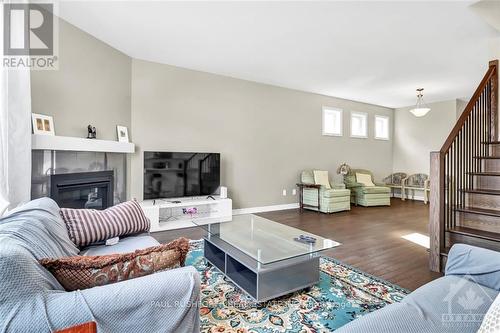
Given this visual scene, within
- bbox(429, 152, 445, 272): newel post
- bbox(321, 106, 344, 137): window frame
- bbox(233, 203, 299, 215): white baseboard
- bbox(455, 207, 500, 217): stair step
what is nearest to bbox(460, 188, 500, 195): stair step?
bbox(455, 207, 500, 217): stair step

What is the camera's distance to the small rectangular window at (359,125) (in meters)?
7.13

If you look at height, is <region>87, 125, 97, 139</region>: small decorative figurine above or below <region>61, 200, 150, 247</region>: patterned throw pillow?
above

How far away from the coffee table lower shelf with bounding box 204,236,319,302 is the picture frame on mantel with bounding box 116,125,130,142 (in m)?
2.48

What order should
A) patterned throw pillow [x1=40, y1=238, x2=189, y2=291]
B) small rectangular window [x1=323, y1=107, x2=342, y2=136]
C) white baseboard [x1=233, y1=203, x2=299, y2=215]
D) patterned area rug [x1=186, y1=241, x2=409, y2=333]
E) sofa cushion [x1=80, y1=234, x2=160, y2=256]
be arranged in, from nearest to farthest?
patterned throw pillow [x1=40, y1=238, x2=189, y2=291]
patterned area rug [x1=186, y1=241, x2=409, y2=333]
sofa cushion [x1=80, y1=234, x2=160, y2=256]
white baseboard [x1=233, y1=203, x2=299, y2=215]
small rectangular window [x1=323, y1=107, x2=342, y2=136]

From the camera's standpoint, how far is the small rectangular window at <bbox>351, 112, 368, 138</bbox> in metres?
7.13

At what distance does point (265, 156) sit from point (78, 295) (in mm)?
4702

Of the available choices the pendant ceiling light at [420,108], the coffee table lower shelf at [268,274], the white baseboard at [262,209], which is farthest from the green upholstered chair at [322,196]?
the coffee table lower shelf at [268,274]

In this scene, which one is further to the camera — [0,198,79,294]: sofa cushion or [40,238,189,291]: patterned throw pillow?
[40,238,189,291]: patterned throw pillow

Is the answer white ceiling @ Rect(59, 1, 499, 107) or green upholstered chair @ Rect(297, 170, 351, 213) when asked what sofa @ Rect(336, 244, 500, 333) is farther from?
green upholstered chair @ Rect(297, 170, 351, 213)

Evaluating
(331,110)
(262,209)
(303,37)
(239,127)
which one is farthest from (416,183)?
(303,37)

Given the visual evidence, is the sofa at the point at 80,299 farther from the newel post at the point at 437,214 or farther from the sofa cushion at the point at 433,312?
the newel post at the point at 437,214

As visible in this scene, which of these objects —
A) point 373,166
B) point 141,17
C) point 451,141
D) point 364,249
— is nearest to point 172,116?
point 141,17

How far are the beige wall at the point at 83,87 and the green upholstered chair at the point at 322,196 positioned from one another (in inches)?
151

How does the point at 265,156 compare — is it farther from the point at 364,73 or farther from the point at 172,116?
the point at 364,73
